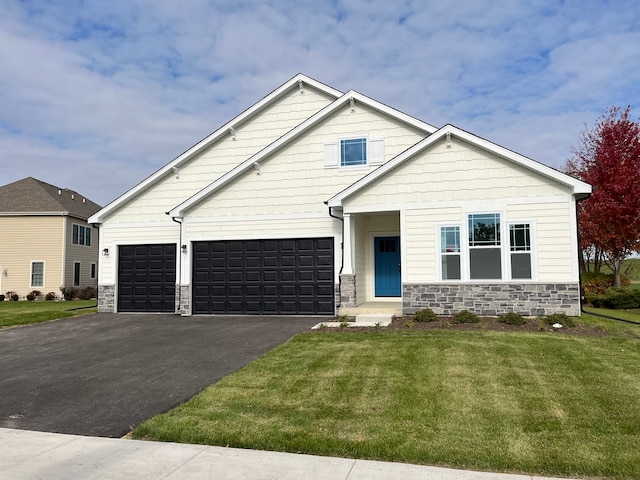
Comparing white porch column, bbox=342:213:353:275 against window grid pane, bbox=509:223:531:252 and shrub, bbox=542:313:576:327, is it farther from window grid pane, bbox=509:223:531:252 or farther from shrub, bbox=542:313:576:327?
shrub, bbox=542:313:576:327

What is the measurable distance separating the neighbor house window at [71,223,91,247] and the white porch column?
22986 millimetres

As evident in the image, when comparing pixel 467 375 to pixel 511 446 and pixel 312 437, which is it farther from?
pixel 312 437

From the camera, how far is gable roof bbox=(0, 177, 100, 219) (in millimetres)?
28859

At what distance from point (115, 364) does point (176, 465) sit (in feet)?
16.5

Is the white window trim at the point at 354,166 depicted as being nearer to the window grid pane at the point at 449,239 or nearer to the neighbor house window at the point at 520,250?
the window grid pane at the point at 449,239

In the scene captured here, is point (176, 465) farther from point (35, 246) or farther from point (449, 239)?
point (35, 246)

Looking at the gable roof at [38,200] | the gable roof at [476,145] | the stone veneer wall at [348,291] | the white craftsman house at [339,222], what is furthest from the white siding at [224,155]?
the gable roof at [38,200]

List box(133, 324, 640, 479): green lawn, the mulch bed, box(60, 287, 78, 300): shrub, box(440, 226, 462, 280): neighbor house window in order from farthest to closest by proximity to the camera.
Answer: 1. box(60, 287, 78, 300): shrub
2. box(440, 226, 462, 280): neighbor house window
3. the mulch bed
4. box(133, 324, 640, 479): green lawn

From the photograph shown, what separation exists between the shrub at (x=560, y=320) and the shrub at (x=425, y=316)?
2.54 m

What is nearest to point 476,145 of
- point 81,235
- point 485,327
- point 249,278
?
point 485,327

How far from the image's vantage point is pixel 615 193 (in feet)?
65.8

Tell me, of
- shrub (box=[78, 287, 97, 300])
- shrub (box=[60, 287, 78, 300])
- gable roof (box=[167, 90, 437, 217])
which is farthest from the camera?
shrub (box=[78, 287, 97, 300])

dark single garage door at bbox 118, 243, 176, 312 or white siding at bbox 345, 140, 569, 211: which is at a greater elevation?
white siding at bbox 345, 140, 569, 211

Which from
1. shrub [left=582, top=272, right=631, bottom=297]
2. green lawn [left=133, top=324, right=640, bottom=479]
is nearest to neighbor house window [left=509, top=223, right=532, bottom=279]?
green lawn [left=133, top=324, right=640, bottom=479]
